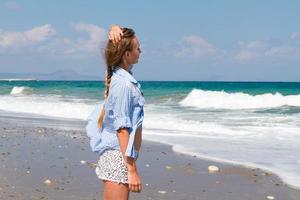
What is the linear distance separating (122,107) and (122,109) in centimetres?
1

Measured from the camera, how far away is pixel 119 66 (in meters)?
3.69

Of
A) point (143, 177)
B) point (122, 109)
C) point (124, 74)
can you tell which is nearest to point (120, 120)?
point (122, 109)

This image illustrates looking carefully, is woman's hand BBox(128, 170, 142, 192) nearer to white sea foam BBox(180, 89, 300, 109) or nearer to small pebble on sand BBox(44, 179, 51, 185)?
small pebble on sand BBox(44, 179, 51, 185)

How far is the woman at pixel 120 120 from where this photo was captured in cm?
353

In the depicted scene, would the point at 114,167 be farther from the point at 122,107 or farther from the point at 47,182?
the point at 47,182

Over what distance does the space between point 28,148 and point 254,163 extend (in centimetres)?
466

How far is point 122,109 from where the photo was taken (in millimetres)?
3518

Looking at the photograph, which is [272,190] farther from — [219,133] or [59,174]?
[219,133]

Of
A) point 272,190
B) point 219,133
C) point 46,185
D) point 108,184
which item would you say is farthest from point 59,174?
point 219,133

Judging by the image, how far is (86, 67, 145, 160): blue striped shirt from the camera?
3.52 metres

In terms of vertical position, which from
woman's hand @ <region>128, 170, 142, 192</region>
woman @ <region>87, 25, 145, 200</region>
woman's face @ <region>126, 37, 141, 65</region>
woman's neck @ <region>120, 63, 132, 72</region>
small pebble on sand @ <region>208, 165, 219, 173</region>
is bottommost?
small pebble on sand @ <region>208, 165, 219, 173</region>

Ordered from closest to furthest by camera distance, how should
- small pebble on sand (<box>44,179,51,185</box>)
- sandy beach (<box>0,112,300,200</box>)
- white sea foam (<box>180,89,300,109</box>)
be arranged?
sandy beach (<box>0,112,300,200</box>) → small pebble on sand (<box>44,179,51,185</box>) → white sea foam (<box>180,89,300,109</box>)

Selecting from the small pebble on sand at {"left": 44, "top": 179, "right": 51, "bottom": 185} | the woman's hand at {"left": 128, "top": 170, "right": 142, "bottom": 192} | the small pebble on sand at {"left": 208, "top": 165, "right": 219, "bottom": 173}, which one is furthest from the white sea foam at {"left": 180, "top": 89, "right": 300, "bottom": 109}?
the woman's hand at {"left": 128, "top": 170, "right": 142, "bottom": 192}

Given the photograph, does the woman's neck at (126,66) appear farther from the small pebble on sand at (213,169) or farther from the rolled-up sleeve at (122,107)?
the small pebble on sand at (213,169)
